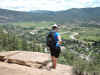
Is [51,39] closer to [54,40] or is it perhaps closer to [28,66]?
[54,40]

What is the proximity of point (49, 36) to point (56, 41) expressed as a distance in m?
0.41

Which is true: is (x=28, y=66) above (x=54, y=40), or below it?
below

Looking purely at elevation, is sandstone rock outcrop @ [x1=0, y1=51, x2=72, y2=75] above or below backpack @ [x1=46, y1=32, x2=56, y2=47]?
below

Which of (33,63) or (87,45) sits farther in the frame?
(87,45)

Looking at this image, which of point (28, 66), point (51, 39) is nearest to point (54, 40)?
point (51, 39)

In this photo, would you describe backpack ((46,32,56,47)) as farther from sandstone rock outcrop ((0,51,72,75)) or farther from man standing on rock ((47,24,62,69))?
sandstone rock outcrop ((0,51,72,75))

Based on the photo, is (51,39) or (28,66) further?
(28,66)

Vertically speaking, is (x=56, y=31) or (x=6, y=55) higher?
(x=56, y=31)

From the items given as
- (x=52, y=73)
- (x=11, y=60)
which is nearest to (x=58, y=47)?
(x=52, y=73)

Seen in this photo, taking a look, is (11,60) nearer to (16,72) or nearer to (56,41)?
(16,72)

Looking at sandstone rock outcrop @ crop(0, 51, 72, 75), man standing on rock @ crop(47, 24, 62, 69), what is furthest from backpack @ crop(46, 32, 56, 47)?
sandstone rock outcrop @ crop(0, 51, 72, 75)

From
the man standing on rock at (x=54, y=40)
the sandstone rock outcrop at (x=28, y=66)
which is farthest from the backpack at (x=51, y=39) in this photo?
the sandstone rock outcrop at (x=28, y=66)

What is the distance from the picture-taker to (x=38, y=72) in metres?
7.43

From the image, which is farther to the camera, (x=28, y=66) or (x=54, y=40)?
(x=28, y=66)
